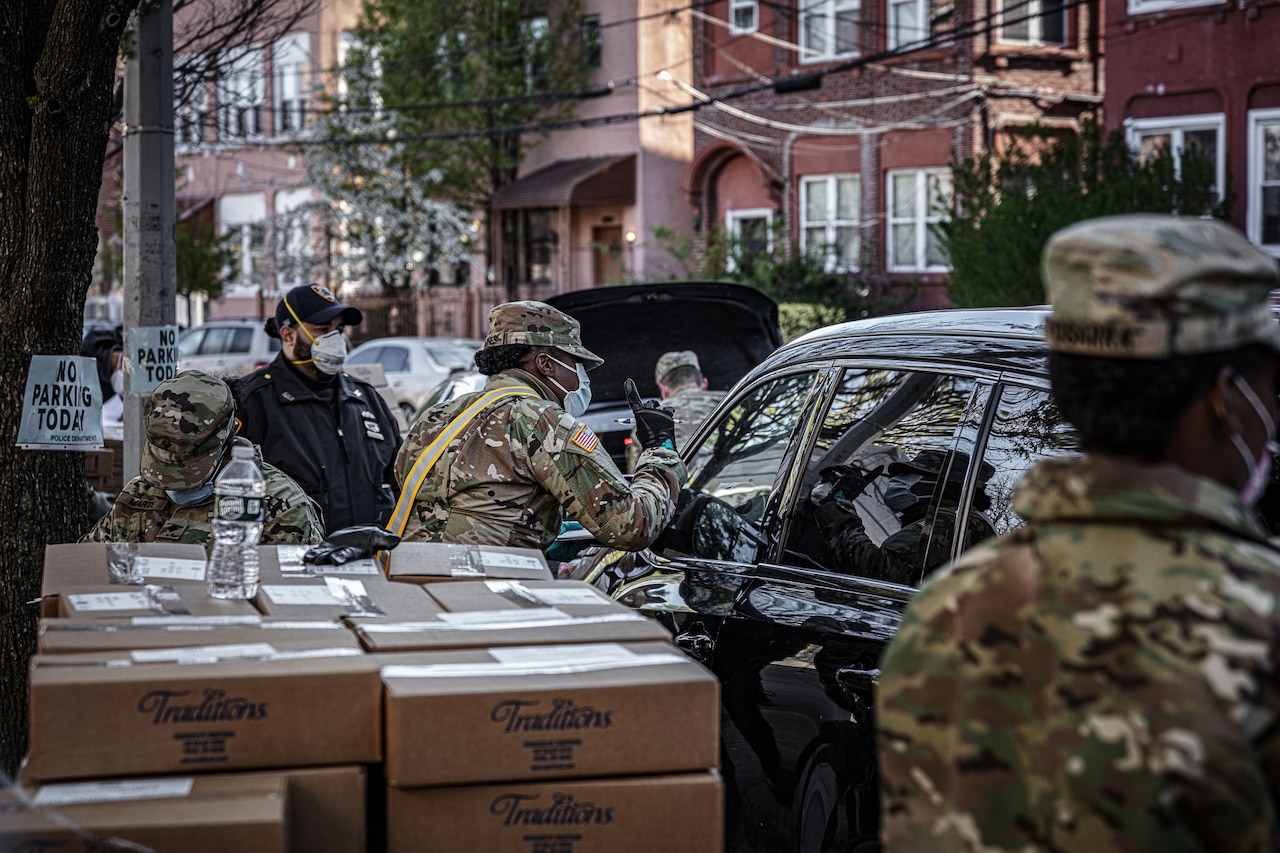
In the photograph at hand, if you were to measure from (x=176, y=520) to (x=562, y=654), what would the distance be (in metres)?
2.28

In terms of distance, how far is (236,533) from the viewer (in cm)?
336

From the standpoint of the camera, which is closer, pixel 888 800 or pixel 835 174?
pixel 888 800

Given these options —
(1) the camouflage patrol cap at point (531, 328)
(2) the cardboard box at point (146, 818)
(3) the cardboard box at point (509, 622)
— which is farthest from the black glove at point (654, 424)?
(2) the cardboard box at point (146, 818)

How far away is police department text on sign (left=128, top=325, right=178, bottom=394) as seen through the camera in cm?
719

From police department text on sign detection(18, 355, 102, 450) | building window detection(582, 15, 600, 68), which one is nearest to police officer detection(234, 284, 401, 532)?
police department text on sign detection(18, 355, 102, 450)

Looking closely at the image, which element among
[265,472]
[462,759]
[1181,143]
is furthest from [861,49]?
[462,759]

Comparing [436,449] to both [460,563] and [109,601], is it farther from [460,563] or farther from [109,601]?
[109,601]

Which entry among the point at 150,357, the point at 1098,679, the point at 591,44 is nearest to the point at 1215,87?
the point at 591,44

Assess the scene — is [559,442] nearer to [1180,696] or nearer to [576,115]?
[1180,696]

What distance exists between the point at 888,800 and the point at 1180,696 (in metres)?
Result: 0.58

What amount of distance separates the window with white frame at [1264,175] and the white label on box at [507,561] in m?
19.3

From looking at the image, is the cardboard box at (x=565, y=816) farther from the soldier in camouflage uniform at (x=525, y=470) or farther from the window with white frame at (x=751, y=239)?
the window with white frame at (x=751, y=239)

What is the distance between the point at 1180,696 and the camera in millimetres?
1896

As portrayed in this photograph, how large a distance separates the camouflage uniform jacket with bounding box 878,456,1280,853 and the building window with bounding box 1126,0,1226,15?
21038 mm
